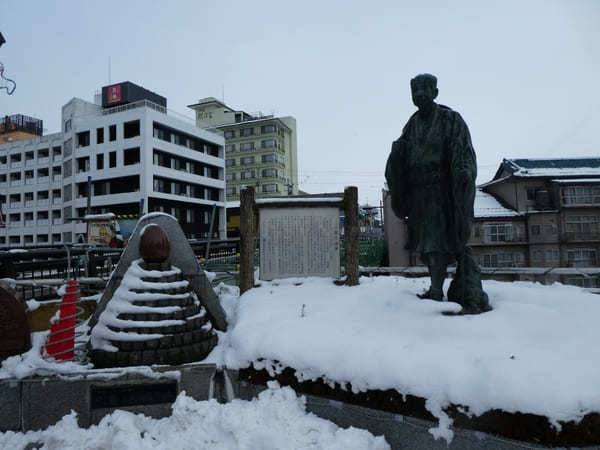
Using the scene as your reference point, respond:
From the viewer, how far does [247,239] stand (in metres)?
5.46

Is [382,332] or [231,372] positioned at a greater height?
A: [382,332]

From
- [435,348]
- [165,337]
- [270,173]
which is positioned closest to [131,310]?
[165,337]

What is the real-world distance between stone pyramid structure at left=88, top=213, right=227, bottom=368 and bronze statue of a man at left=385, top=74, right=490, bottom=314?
2862 mm

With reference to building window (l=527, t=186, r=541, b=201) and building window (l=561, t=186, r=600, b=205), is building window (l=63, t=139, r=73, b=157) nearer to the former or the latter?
building window (l=527, t=186, r=541, b=201)

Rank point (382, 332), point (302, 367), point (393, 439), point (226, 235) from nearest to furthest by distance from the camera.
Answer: point (393, 439) → point (302, 367) → point (382, 332) → point (226, 235)

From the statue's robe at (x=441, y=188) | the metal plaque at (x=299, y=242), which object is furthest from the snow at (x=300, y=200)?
the statue's robe at (x=441, y=188)

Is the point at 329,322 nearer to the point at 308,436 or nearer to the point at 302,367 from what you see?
the point at 302,367

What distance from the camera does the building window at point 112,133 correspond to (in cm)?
3110

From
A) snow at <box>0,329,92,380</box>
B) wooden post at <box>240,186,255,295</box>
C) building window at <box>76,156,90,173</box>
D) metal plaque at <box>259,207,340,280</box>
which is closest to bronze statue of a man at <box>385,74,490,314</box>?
metal plaque at <box>259,207,340,280</box>

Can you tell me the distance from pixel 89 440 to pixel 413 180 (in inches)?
168

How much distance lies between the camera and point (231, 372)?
3674mm

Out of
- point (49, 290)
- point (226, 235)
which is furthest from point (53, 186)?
point (49, 290)

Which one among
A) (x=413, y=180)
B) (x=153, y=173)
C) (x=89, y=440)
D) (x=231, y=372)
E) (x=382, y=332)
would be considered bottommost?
(x=89, y=440)

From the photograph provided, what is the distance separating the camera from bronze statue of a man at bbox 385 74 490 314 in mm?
3984
